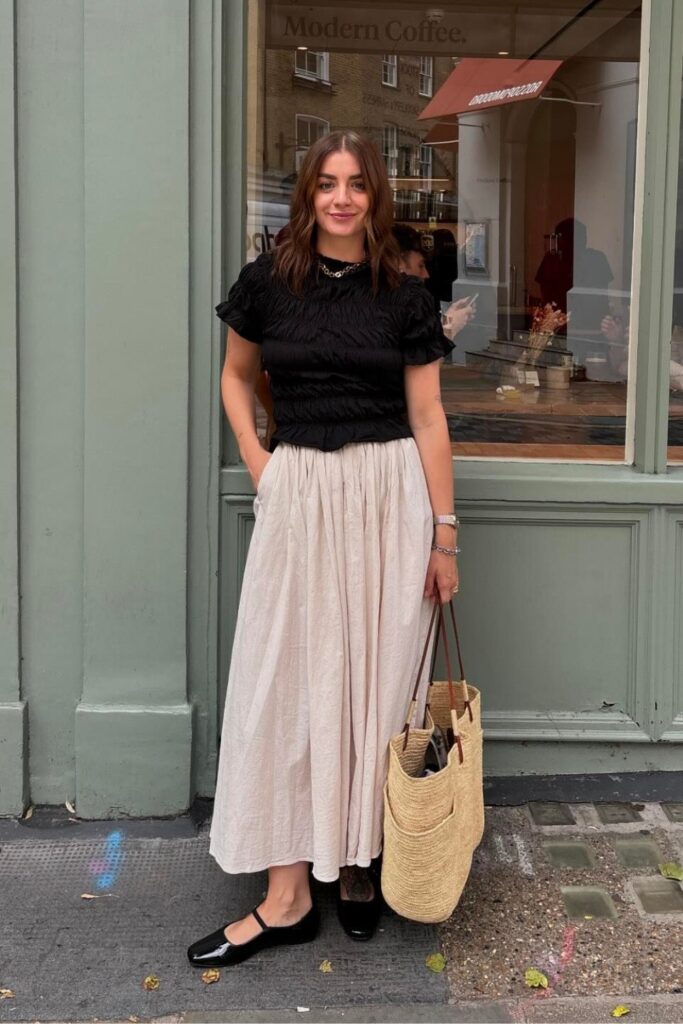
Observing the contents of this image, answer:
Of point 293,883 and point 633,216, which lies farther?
point 633,216

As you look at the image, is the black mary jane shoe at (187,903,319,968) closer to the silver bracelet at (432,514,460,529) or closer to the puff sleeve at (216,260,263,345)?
the silver bracelet at (432,514,460,529)

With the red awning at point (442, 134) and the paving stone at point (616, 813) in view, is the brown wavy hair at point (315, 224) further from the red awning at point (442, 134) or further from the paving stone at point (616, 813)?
the paving stone at point (616, 813)

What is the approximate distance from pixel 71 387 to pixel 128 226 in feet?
1.78

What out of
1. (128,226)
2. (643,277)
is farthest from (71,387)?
(643,277)

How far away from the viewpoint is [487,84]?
4316mm

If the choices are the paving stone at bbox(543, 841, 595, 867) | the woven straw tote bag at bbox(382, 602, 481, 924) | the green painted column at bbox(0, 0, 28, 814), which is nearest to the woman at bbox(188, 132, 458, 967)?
the woven straw tote bag at bbox(382, 602, 481, 924)

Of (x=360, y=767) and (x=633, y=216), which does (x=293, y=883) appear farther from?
(x=633, y=216)

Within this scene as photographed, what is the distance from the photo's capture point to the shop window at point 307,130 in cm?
382

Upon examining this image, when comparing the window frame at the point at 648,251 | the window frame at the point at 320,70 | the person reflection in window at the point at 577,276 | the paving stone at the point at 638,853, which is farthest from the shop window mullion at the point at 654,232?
the paving stone at the point at 638,853

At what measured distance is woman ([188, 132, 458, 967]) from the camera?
2877 mm

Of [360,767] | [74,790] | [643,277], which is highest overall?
[643,277]

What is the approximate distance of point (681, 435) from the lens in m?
3.94

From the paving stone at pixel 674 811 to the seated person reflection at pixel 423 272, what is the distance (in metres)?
1.82

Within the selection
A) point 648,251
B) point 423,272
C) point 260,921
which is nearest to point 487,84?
point 423,272
